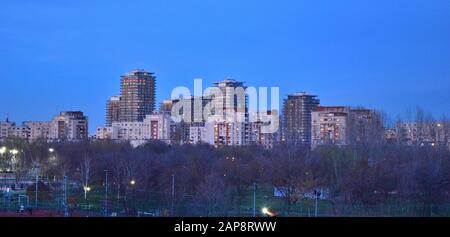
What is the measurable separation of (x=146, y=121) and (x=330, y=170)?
14.4 ft

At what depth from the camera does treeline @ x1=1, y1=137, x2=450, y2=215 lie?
172 inches

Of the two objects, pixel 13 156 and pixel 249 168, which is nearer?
pixel 13 156

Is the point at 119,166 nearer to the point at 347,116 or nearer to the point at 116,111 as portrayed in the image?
the point at 347,116

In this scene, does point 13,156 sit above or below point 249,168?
above

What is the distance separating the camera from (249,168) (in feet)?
21.9

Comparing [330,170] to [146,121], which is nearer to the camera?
[146,121]

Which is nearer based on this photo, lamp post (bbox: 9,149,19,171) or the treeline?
lamp post (bbox: 9,149,19,171)

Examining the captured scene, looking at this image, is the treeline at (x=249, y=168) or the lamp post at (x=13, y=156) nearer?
the lamp post at (x=13, y=156)

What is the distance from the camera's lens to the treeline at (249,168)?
4363 mm

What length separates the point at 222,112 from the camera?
7.20 ft
